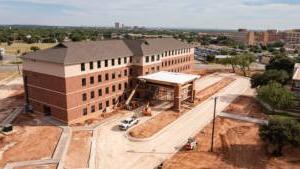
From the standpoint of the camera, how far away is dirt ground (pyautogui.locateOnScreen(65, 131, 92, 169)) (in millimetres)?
31969

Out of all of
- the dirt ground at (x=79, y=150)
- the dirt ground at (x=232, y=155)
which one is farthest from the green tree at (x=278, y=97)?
the dirt ground at (x=79, y=150)

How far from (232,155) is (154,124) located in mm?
14593

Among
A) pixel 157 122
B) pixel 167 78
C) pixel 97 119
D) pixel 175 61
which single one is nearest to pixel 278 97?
pixel 167 78

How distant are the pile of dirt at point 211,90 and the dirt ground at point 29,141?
31794mm

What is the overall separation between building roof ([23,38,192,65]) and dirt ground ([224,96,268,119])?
70.4 feet

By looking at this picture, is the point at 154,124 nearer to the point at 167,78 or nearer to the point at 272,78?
the point at 167,78

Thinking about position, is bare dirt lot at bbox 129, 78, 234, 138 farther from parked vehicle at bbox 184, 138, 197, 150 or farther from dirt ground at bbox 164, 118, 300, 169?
dirt ground at bbox 164, 118, 300, 169

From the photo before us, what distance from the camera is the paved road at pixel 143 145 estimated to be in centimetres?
3272

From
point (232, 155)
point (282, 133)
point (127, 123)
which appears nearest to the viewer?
point (282, 133)

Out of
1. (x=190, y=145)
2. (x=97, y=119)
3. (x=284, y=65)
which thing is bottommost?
(x=190, y=145)

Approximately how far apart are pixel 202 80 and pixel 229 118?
33.1 metres

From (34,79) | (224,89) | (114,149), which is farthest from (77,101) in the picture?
(224,89)

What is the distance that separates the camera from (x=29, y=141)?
38312 millimetres

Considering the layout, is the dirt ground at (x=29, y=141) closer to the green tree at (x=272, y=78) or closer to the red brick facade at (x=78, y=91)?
the red brick facade at (x=78, y=91)
